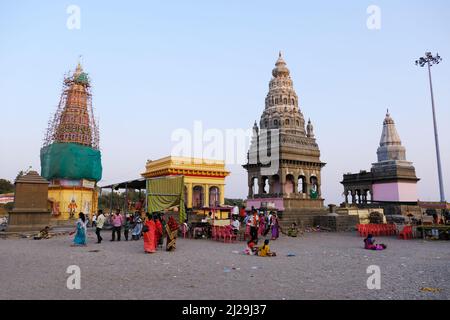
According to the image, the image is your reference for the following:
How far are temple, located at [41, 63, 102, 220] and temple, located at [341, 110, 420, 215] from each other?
35788mm

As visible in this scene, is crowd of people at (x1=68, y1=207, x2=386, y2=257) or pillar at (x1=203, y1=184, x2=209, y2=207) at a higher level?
pillar at (x1=203, y1=184, x2=209, y2=207)

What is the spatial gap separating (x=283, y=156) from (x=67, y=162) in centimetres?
2781

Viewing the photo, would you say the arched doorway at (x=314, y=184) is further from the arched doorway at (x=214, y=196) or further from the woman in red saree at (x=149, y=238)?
the woman in red saree at (x=149, y=238)

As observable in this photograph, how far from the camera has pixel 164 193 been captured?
1784 centimetres

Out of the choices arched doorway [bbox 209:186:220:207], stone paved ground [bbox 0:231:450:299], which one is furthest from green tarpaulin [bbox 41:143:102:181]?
stone paved ground [bbox 0:231:450:299]

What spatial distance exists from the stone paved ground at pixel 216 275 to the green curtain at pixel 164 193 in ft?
19.4

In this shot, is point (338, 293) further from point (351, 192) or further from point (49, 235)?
point (351, 192)

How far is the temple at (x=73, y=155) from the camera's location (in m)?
40.7

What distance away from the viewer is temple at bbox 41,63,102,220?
40719 millimetres

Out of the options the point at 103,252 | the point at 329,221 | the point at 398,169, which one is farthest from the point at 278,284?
the point at 398,169

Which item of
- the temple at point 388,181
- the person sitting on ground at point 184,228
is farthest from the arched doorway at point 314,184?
the person sitting on ground at point 184,228

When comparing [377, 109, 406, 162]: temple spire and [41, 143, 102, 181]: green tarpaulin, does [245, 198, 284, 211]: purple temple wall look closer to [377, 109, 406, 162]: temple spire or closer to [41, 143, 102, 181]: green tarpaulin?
[41, 143, 102, 181]: green tarpaulin

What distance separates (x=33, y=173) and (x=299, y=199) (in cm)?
2439
